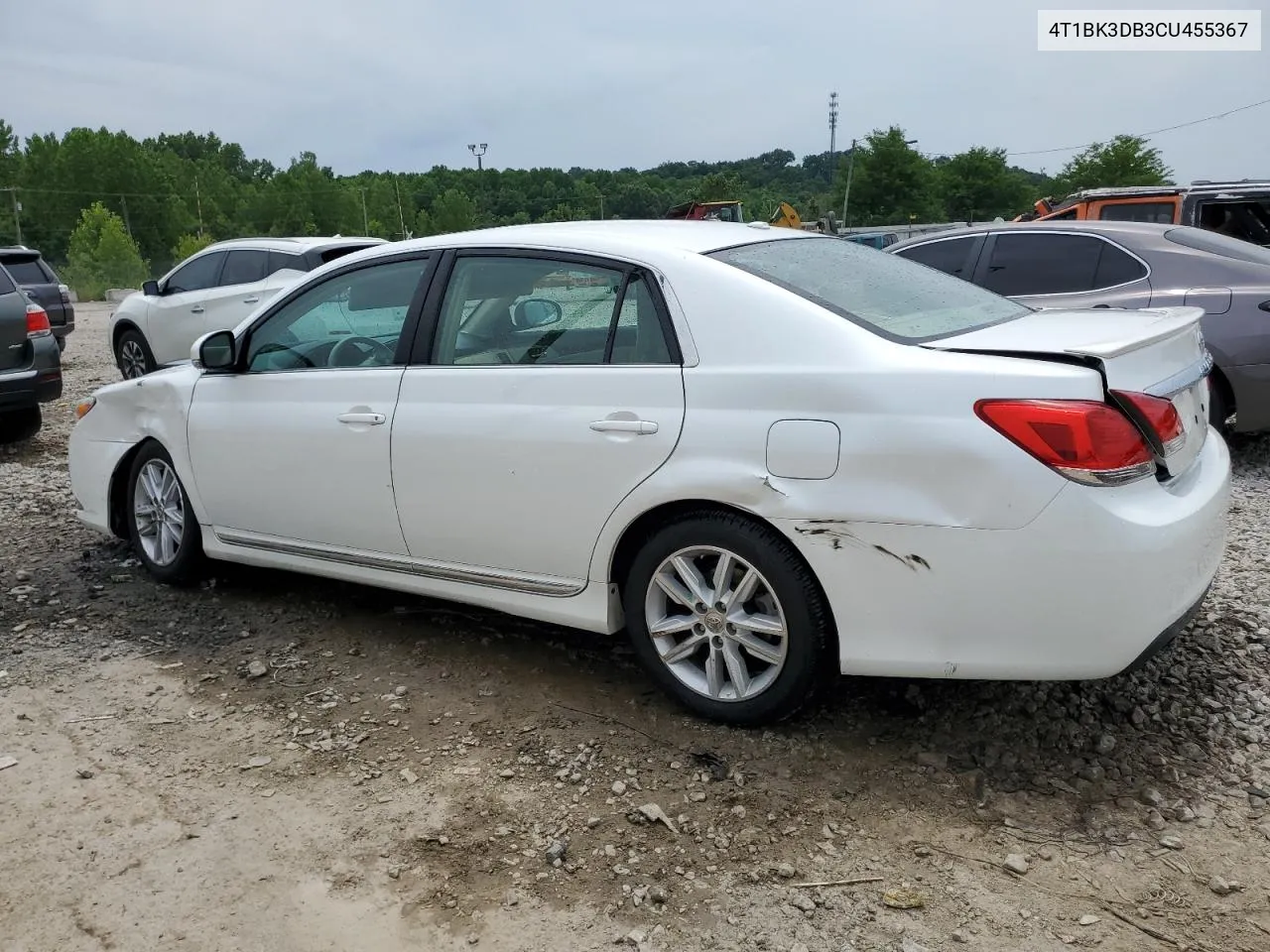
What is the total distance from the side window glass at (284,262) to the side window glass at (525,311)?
25.2 ft

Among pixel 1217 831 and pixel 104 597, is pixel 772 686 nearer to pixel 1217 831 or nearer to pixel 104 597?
pixel 1217 831

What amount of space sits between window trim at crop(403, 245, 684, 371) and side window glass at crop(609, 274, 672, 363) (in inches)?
0.6

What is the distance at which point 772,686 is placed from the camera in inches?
127

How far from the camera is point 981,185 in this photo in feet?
233

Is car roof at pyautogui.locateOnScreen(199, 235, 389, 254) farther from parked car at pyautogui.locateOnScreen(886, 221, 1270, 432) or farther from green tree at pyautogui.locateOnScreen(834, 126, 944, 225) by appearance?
green tree at pyautogui.locateOnScreen(834, 126, 944, 225)

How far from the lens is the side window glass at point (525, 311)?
3562mm

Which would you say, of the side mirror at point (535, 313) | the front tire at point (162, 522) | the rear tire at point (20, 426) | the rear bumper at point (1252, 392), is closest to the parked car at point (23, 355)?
the rear tire at point (20, 426)

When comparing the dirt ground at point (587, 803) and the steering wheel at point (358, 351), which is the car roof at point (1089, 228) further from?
the steering wheel at point (358, 351)

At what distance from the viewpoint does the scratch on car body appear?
2.90m

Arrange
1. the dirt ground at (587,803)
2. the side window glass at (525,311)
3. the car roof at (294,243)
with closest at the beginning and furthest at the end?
the dirt ground at (587,803) < the side window glass at (525,311) < the car roof at (294,243)

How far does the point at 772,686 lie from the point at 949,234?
208 inches

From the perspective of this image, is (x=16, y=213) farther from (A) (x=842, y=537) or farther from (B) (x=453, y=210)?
(A) (x=842, y=537)

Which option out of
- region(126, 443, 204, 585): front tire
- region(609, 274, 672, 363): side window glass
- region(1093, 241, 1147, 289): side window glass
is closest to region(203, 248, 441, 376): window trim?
region(126, 443, 204, 585): front tire

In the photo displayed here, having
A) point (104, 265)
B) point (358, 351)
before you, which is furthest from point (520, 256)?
point (104, 265)
